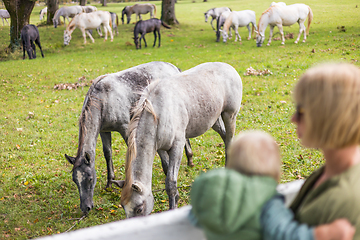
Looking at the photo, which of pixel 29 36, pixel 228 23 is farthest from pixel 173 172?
pixel 228 23

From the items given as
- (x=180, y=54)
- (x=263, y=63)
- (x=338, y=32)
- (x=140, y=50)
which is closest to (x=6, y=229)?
(x=263, y=63)

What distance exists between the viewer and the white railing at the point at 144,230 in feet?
4.15

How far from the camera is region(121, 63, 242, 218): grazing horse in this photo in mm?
3279

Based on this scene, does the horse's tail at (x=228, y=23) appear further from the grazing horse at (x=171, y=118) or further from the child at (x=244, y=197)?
the child at (x=244, y=197)

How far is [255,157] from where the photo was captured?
1.29 m

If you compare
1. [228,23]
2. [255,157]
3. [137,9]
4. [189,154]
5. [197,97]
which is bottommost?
[189,154]

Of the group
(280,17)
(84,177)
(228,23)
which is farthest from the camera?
(228,23)

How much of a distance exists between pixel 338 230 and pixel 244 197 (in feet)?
1.14

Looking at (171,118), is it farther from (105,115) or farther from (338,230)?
(338,230)

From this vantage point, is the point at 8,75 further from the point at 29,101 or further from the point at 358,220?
the point at 358,220

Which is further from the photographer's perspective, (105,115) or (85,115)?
(105,115)

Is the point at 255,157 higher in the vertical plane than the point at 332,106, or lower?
lower

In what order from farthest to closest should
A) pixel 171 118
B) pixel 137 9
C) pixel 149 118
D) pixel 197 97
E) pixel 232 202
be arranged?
pixel 137 9, pixel 197 97, pixel 171 118, pixel 149 118, pixel 232 202

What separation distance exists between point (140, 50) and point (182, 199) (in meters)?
13.8
